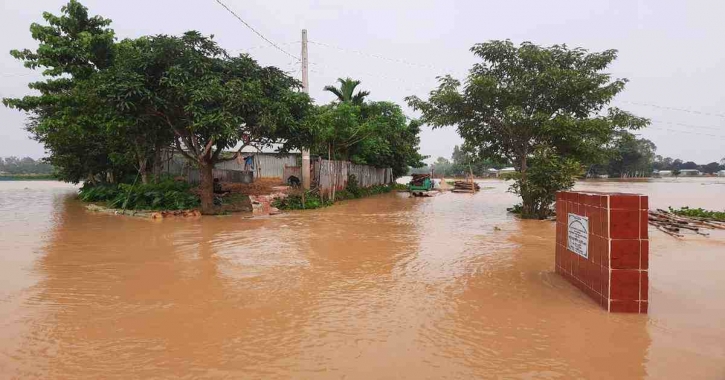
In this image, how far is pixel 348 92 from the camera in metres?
27.3

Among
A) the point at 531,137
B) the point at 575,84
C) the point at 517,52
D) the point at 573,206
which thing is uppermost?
the point at 517,52

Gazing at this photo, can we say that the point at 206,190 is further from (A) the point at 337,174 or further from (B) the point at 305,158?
(A) the point at 337,174

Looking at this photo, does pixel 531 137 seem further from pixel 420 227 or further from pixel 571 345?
pixel 571 345

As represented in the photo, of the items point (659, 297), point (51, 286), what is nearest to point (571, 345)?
point (659, 297)

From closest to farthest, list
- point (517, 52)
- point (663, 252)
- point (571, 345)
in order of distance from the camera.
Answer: point (571, 345) → point (663, 252) → point (517, 52)

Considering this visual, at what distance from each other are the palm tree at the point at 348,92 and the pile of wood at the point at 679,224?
18933 millimetres

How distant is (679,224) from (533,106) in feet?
22.3

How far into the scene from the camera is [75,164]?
23.7 m

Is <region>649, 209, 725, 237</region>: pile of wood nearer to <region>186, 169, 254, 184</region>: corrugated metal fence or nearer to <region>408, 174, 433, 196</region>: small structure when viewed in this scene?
<region>408, 174, 433, 196</region>: small structure

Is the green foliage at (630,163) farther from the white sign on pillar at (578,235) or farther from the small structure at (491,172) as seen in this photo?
the white sign on pillar at (578,235)

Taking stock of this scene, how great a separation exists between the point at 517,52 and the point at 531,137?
322 centimetres

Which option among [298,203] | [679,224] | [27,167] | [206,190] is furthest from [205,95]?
[27,167]

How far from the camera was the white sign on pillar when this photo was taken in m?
5.04

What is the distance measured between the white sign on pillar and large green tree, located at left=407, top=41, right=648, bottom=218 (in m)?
8.17
